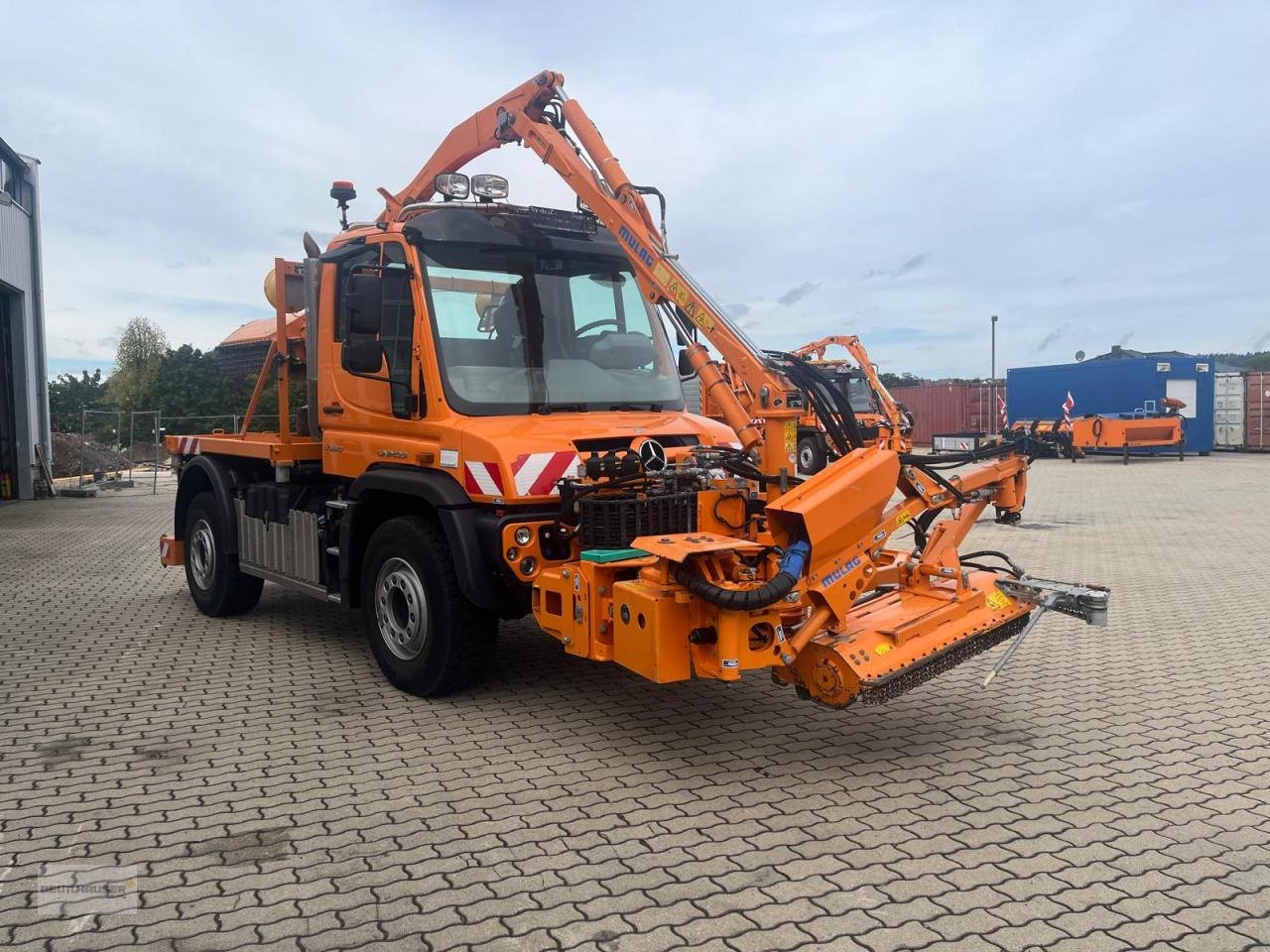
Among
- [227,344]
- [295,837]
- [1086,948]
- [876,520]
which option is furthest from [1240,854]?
[227,344]

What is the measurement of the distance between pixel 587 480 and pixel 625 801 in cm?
158

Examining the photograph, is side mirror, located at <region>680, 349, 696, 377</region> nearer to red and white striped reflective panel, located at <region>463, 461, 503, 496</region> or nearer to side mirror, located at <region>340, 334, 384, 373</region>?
red and white striped reflective panel, located at <region>463, 461, 503, 496</region>

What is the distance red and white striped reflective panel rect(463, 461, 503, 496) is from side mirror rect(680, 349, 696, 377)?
5.35 ft

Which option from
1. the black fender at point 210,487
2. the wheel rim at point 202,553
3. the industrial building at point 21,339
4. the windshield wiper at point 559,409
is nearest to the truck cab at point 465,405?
the windshield wiper at point 559,409

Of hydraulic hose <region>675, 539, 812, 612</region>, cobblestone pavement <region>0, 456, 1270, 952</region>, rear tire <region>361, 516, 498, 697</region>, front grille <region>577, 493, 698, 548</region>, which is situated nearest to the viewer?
cobblestone pavement <region>0, 456, 1270, 952</region>

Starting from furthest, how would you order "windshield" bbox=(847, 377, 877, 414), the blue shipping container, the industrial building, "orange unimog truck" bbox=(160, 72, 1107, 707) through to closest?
the blue shipping container
"windshield" bbox=(847, 377, 877, 414)
the industrial building
"orange unimog truck" bbox=(160, 72, 1107, 707)

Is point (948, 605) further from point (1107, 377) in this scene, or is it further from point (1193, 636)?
point (1107, 377)

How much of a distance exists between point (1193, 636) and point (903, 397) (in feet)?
104

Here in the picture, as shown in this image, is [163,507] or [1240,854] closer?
[1240,854]

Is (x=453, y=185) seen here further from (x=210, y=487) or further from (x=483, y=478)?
(x=210, y=487)

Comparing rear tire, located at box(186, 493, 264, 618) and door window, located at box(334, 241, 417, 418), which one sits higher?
door window, located at box(334, 241, 417, 418)

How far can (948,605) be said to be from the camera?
4.51m

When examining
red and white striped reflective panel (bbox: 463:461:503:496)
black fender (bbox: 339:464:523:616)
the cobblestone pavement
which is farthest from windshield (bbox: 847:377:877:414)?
red and white striped reflective panel (bbox: 463:461:503:496)

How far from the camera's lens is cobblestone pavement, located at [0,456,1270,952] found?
3.04 meters
